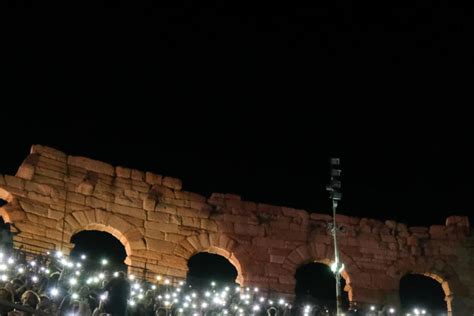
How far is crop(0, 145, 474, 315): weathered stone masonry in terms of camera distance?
17297mm

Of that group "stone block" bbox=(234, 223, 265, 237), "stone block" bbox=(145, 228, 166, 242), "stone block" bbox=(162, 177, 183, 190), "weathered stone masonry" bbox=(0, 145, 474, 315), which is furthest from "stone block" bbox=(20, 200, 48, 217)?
"stone block" bbox=(234, 223, 265, 237)

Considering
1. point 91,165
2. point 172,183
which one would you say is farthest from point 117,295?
point 172,183

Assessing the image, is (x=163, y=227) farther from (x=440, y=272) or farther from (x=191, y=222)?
(x=440, y=272)

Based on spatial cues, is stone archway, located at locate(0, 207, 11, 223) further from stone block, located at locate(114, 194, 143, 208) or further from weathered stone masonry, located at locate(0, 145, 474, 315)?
stone block, located at locate(114, 194, 143, 208)

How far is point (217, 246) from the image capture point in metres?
18.6

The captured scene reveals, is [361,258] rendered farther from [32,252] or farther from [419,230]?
[32,252]

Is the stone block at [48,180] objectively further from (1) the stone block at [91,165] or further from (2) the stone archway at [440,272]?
(2) the stone archway at [440,272]

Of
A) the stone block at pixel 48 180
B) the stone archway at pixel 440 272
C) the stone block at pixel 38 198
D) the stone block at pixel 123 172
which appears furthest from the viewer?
the stone archway at pixel 440 272

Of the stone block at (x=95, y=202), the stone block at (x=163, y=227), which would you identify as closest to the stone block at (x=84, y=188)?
the stone block at (x=95, y=202)

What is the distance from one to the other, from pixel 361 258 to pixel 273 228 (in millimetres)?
2594

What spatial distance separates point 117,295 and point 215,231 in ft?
14.2

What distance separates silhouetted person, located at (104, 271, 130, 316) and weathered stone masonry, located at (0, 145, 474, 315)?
1.88m

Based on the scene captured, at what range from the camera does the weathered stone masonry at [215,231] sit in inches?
681

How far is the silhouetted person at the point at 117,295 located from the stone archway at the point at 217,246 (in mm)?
2876
